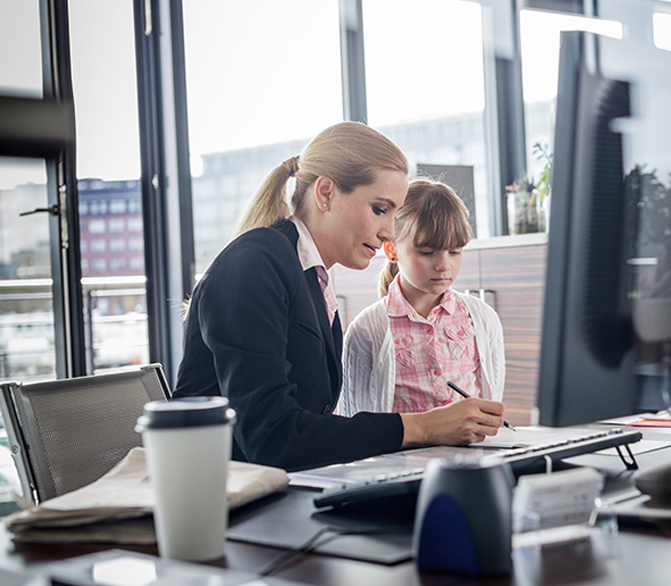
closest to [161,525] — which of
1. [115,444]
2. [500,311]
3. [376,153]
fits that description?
[115,444]

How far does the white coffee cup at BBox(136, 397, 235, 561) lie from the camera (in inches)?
23.8

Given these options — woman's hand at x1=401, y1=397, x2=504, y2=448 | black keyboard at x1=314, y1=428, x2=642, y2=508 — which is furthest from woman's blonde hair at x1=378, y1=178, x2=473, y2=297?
black keyboard at x1=314, y1=428, x2=642, y2=508

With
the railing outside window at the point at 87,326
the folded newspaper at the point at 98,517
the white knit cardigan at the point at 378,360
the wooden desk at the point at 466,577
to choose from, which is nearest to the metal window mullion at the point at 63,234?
the railing outside window at the point at 87,326

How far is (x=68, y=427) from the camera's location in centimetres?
123

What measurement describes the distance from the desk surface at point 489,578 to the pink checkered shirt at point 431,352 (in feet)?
3.78

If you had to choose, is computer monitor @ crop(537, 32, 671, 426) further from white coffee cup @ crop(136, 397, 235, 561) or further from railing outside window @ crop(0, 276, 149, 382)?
railing outside window @ crop(0, 276, 149, 382)

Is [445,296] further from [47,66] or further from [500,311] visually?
[47,66]

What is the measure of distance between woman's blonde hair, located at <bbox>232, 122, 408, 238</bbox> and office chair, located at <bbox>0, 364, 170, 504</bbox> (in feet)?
1.31

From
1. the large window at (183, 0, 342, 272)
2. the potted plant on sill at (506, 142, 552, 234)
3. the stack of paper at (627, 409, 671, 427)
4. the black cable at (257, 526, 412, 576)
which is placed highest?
the large window at (183, 0, 342, 272)

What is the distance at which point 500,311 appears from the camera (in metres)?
3.09

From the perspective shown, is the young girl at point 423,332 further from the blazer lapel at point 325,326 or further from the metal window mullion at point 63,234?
the metal window mullion at point 63,234

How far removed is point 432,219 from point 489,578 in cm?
150

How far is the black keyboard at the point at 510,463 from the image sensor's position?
28.7 inches

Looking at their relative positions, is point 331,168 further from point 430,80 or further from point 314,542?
point 430,80
